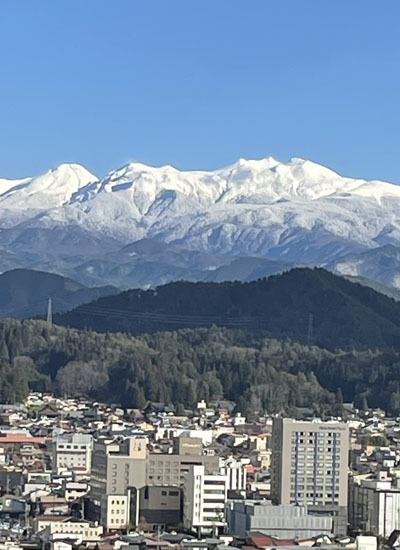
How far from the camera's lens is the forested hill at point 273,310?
140 metres

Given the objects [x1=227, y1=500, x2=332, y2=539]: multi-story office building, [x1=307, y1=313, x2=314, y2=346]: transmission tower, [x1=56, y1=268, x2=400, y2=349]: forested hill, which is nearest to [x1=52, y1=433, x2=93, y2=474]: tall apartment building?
[x1=227, y1=500, x2=332, y2=539]: multi-story office building

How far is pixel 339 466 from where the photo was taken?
60281 millimetres

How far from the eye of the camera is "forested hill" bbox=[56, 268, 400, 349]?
140125 millimetres

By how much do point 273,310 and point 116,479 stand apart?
290 feet

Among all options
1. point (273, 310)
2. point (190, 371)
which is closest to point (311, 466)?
point (190, 371)

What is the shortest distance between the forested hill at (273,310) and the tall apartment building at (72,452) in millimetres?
57457

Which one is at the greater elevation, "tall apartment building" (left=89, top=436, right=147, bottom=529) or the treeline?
the treeline

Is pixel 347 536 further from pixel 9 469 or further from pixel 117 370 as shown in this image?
pixel 117 370

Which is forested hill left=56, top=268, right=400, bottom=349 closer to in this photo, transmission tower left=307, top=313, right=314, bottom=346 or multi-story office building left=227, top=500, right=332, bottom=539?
transmission tower left=307, top=313, right=314, bottom=346

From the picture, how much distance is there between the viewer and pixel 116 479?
194 feet

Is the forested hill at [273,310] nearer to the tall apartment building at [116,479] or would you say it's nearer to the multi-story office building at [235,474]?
the multi-story office building at [235,474]

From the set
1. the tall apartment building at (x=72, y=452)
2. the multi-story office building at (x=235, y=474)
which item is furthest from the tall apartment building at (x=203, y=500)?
the tall apartment building at (x=72, y=452)

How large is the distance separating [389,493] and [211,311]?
9347 centimetres

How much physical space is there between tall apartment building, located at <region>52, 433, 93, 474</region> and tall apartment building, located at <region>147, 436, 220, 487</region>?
30.6 ft
